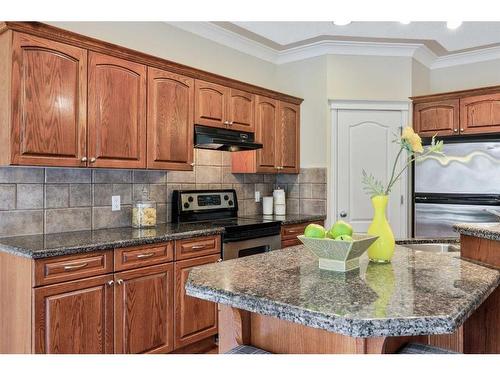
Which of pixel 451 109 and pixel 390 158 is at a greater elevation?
pixel 451 109

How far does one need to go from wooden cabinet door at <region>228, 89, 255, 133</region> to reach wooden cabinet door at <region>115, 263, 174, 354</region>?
152cm

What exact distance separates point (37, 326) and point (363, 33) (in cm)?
353

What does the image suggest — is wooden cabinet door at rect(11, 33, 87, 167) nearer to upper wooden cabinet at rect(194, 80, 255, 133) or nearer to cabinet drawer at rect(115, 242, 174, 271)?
cabinet drawer at rect(115, 242, 174, 271)

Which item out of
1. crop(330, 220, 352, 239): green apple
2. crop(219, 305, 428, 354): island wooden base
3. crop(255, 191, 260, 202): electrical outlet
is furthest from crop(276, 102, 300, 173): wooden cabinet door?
crop(219, 305, 428, 354): island wooden base

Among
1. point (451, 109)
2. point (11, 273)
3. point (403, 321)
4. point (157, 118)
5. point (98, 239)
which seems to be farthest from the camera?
point (451, 109)

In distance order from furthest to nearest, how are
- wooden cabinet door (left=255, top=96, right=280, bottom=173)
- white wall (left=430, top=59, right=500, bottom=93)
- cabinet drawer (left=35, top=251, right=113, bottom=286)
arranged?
1. white wall (left=430, top=59, right=500, bottom=93)
2. wooden cabinet door (left=255, top=96, right=280, bottom=173)
3. cabinet drawer (left=35, top=251, right=113, bottom=286)

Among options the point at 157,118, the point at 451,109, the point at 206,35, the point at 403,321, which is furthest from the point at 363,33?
the point at 403,321

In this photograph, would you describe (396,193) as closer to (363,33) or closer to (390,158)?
(390,158)

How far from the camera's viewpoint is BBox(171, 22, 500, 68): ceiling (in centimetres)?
375

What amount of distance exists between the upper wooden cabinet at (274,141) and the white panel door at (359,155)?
1.44 ft

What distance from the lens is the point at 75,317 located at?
2232 millimetres

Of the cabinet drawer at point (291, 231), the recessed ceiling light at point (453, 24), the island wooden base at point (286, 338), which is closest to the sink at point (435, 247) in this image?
the island wooden base at point (286, 338)

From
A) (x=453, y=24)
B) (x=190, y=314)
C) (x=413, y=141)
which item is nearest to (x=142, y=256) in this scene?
(x=190, y=314)
